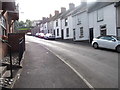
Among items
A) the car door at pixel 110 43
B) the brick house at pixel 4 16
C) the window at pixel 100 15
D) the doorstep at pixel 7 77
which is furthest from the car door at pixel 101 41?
the doorstep at pixel 7 77

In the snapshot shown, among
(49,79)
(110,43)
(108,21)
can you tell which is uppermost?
(108,21)

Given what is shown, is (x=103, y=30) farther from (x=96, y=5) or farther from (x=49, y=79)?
(x=49, y=79)

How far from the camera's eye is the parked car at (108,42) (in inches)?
660

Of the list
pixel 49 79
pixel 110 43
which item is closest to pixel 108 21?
pixel 110 43

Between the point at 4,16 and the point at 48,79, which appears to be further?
the point at 4,16

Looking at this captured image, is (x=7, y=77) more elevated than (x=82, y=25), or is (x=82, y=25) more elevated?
(x=82, y=25)

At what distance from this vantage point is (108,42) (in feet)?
58.1

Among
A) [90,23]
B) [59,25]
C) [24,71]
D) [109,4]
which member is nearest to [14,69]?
[24,71]

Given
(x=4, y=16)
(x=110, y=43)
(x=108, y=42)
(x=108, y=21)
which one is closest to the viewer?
(x=4, y=16)

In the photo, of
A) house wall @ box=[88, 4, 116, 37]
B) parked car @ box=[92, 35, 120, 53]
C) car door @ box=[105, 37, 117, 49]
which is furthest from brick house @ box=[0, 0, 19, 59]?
house wall @ box=[88, 4, 116, 37]

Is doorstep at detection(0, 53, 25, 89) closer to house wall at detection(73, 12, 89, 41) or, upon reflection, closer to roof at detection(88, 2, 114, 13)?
roof at detection(88, 2, 114, 13)

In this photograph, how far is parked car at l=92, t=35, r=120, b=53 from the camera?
16.8 m

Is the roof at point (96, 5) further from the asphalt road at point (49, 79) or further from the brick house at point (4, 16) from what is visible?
the asphalt road at point (49, 79)

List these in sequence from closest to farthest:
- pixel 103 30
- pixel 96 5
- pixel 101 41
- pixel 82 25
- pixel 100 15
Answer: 1. pixel 101 41
2. pixel 103 30
3. pixel 100 15
4. pixel 96 5
5. pixel 82 25
